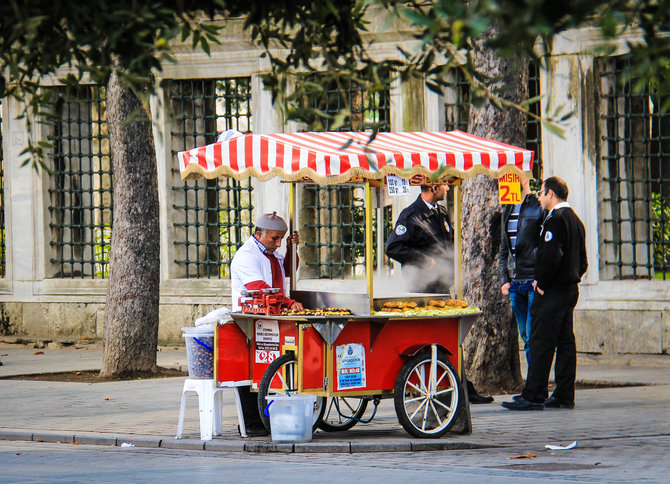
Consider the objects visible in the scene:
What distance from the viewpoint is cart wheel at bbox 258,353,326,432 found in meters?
9.56

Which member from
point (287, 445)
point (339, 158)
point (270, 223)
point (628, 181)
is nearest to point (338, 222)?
point (628, 181)

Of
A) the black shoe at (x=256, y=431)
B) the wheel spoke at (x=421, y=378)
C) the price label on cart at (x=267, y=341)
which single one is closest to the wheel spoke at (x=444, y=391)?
the wheel spoke at (x=421, y=378)

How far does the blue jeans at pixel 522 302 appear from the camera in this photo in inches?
457

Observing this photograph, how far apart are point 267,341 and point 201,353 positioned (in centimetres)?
54

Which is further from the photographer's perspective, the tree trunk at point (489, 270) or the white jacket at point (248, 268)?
the tree trunk at point (489, 270)

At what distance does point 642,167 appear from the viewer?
1633 cm

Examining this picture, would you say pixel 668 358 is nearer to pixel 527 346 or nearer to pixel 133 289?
pixel 527 346

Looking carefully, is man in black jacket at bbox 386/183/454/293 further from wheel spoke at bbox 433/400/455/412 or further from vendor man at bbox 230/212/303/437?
wheel spoke at bbox 433/400/455/412

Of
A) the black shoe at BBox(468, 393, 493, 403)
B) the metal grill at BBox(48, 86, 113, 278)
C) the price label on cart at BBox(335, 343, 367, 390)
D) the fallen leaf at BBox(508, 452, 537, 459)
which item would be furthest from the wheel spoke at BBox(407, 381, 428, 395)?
the metal grill at BBox(48, 86, 113, 278)

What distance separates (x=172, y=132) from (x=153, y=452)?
1023 cm

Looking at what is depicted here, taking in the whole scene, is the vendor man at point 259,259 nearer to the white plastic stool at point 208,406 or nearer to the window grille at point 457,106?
the white plastic stool at point 208,406

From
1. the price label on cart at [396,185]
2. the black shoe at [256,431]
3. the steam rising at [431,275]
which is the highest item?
the price label on cart at [396,185]

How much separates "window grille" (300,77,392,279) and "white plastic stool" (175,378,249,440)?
8099mm

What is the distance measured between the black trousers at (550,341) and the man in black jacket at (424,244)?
91 centimetres
